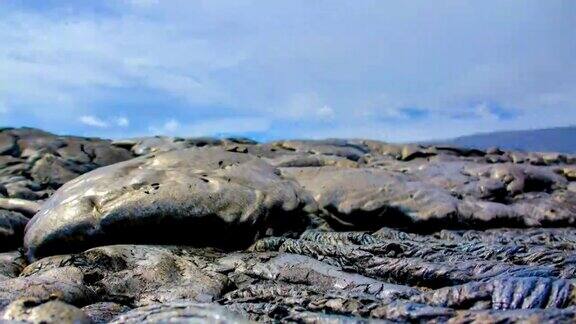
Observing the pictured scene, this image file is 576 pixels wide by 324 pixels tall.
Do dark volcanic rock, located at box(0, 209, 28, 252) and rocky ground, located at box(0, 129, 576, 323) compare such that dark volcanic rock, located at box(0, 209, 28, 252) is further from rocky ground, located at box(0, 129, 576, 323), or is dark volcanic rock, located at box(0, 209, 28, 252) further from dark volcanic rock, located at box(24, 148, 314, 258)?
dark volcanic rock, located at box(24, 148, 314, 258)

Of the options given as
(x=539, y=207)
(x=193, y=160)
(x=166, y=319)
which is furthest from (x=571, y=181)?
(x=166, y=319)

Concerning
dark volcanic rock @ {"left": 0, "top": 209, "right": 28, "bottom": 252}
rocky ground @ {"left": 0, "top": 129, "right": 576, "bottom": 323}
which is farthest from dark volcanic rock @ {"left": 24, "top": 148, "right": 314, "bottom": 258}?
dark volcanic rock @ {"left": 0, "top": 209, "right": 28, "bottom": 252}

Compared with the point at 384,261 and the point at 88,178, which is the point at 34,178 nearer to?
the point at 88,178

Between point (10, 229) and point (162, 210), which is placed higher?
point (162, 210)

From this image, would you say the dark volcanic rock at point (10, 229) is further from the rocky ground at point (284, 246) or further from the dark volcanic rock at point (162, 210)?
the dark volcanic rock at point (162, 210)

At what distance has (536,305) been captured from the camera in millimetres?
4906

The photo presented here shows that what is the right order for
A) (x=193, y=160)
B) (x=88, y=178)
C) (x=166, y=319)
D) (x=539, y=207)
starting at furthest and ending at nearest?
(x=539, y=207), (x=193, y=160), (x=88, y=178), (x=166, y=319)

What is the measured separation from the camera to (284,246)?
27.0 feet

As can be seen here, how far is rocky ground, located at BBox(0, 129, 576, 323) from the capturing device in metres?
4.94

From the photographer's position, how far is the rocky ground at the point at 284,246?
4.94 meters

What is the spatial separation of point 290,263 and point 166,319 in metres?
3.28

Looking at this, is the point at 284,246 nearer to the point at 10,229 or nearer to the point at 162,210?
the point at 162,210

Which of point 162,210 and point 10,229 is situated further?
point 10,229

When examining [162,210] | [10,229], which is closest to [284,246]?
[162,210]
